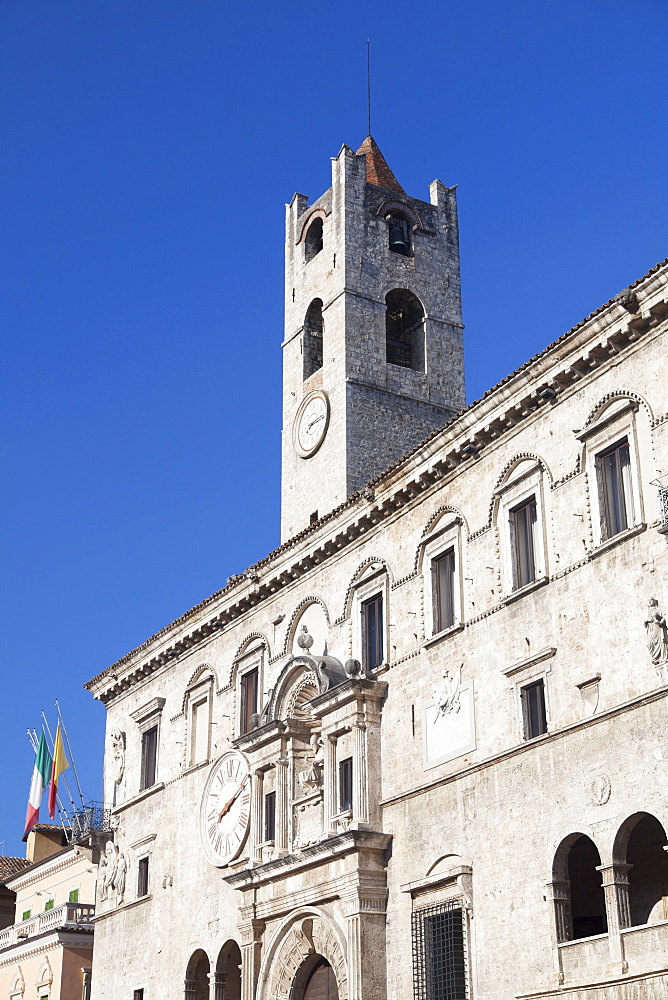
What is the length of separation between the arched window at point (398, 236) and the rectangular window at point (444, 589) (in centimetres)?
1403

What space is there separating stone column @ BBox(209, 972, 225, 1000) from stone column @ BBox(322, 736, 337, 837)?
5.24 m

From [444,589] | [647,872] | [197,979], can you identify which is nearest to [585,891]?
[647,872]

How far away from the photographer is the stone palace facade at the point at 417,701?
19.0 m

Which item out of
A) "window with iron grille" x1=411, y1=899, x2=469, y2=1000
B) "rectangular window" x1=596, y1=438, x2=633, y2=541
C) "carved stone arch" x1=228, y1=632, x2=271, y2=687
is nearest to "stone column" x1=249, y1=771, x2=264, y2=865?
"carved stone arch" x1=228, y1=632, x2=271, y2=687

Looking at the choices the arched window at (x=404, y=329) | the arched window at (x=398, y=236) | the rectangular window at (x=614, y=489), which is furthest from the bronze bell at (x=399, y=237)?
the rectangular window at (x=614, y=489)

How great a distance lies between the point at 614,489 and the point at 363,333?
14.8 metres

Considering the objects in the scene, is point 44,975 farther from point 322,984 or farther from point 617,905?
point 617,905

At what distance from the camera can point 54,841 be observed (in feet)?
163

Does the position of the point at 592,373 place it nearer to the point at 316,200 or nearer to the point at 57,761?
the point at 316,200

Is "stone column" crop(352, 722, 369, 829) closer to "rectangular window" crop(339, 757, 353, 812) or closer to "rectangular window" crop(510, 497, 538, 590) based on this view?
"rectangular window" crop(339, 757, 353, 812)

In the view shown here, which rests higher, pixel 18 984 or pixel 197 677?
pixel 197 677

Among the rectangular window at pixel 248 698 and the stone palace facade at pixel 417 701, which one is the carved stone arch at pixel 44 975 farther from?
the rectangular window at pixel 248 698

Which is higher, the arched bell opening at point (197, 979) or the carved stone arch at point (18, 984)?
the carved stone arch at point (18, 984)

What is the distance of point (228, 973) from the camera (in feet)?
91.5
